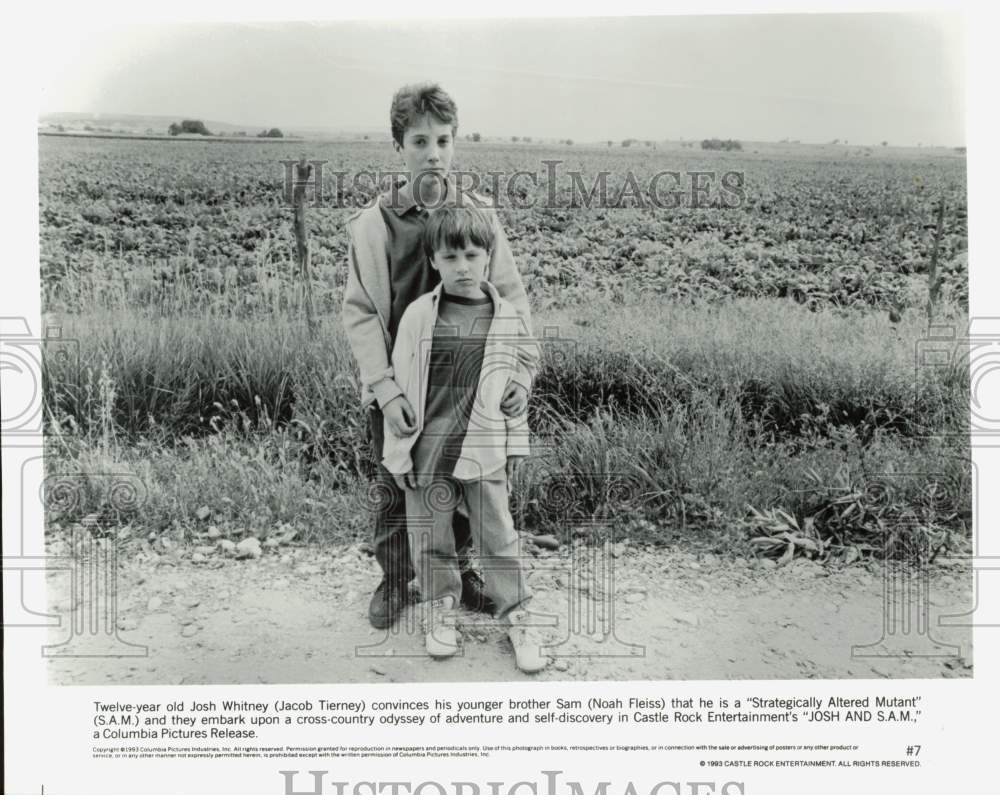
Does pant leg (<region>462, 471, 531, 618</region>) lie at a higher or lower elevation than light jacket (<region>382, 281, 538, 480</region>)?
lower

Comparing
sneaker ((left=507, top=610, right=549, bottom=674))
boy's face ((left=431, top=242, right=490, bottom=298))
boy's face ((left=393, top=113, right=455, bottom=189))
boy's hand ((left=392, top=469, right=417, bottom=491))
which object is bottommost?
sneaker ((left=507, top=610, right=549, bottom=674))

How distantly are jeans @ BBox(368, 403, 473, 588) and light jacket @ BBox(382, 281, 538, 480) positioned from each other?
127 mm

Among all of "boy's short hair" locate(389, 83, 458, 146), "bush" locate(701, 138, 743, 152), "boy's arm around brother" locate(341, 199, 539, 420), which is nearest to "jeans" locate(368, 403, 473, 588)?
"boy's arm around brother" locate(341, 199, 539, 420)

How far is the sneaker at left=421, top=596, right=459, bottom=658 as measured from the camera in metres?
3.62

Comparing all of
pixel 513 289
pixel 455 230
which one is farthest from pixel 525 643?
pixel 455 230

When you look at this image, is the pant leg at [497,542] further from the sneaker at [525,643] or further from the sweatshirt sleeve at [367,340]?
the sweatshirt sleeve at [367,340]

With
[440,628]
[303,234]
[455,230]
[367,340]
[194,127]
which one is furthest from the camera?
[303,234]

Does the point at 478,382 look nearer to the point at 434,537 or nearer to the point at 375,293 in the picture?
the point at 375,293

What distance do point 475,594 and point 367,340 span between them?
3.97 feet

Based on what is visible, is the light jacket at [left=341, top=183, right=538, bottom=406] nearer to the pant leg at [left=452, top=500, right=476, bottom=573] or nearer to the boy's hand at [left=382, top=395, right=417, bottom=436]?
the boy's hand at [left=382, top=395, right=417, bottom=436]

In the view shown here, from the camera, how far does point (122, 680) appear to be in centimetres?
366

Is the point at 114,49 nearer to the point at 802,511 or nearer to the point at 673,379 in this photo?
the point at 673,379

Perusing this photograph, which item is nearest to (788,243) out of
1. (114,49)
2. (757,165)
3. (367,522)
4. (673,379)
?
(757,165)

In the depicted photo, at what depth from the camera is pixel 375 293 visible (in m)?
3.51
